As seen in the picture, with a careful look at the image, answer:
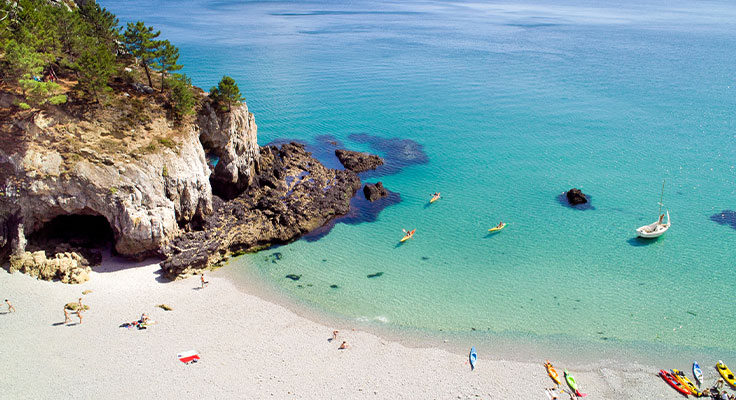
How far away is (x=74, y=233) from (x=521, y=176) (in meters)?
47.1

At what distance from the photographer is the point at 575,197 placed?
156 feet

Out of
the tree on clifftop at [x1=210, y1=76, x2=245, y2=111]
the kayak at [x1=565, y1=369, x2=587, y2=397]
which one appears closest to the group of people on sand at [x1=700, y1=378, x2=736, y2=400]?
the kayak at [x1=565, y1=369, x2=587, y2=397]

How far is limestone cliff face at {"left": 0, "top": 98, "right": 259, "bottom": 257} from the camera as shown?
32406 millimetres

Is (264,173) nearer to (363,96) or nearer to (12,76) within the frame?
(12,76)

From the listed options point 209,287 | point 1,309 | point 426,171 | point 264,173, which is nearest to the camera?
point 1,309

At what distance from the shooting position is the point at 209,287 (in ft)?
110

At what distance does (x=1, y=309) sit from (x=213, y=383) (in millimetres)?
16232

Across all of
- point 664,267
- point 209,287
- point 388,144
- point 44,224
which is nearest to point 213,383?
point 209,287

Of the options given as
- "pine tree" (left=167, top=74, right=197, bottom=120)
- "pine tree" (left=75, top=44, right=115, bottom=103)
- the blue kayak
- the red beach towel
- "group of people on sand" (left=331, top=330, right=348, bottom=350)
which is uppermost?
"pine tree" (left=75, top=44, right=115, bottom=103)

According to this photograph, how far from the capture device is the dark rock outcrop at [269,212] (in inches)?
1411

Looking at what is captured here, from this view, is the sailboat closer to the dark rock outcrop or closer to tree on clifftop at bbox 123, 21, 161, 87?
the dark rock outcrop

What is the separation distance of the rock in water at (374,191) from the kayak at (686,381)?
29.8 m

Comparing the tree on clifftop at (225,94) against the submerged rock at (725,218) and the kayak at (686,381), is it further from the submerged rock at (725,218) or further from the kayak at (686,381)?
→ the submerged rock at (725,218)

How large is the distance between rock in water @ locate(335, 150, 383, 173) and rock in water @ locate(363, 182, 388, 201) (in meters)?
5.12
